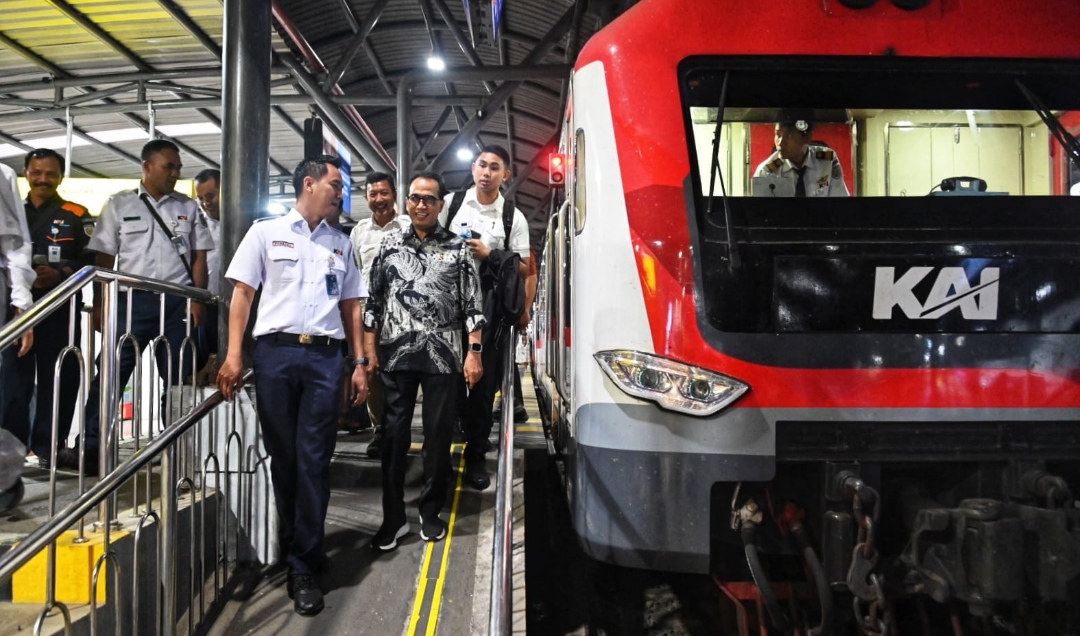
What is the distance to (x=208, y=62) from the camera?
701cm

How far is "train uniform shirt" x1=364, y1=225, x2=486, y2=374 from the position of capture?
337cm

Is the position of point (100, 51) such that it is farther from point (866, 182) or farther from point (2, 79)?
point (866, 182)

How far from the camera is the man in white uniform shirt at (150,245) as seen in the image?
3824 millimetres

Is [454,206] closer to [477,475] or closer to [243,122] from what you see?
[243,122]

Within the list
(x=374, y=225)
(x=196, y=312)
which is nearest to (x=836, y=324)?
(x=374, y=225)

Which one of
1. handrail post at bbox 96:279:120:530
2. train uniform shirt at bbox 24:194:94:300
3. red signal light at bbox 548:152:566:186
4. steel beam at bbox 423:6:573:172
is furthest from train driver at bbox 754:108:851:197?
steel beam at bbox 423:6:573:172

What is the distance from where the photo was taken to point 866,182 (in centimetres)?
265

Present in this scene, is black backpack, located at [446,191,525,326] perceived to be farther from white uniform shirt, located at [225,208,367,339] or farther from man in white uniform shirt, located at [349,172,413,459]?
white uniform shirt, located at [225,208,367,339]

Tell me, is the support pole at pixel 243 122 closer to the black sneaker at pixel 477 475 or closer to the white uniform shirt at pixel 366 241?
the white uniform shirt at pixel 366 241

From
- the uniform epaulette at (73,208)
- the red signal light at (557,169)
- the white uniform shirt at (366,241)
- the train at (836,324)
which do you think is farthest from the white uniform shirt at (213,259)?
the train at (836,324)

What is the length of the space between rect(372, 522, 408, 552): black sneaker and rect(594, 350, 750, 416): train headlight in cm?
168

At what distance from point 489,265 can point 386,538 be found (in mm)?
1613

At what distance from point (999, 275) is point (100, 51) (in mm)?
7574

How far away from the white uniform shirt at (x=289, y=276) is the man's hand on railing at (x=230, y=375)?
16cm
